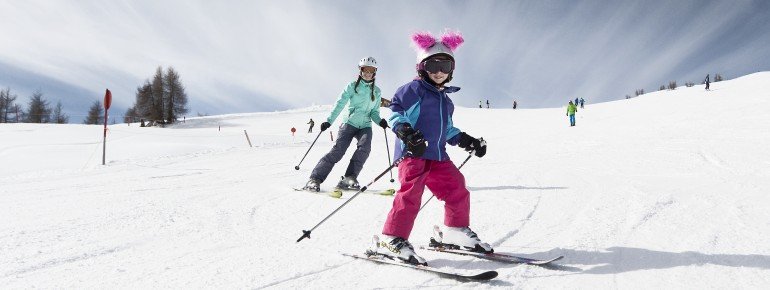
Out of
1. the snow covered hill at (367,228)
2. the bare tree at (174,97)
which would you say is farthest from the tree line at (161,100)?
the snow covered hill at (367,228)

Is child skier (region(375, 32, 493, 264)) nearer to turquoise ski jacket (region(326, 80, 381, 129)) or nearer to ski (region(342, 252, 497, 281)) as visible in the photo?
ski (region(342, 252, 497, 281))

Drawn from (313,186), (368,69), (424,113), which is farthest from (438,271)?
(368,69)

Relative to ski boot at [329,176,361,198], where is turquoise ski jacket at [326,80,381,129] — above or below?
above

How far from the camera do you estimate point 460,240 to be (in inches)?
119

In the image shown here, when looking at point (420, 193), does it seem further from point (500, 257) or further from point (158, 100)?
point (158, 100)

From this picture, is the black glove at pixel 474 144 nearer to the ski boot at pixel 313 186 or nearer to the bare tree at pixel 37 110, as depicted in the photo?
the ski boot at pixel 313 186

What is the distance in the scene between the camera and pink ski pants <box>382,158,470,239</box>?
2.89 metres

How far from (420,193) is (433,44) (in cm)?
119

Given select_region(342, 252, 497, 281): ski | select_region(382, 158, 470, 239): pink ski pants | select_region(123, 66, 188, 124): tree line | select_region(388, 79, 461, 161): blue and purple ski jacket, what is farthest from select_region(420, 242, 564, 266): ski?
select_region(123, 66, 188, 124): tree line

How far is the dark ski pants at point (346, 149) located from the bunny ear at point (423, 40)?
9.38ft

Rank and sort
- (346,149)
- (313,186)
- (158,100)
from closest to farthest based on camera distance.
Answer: (313,186) < (346,149) < (158,100)

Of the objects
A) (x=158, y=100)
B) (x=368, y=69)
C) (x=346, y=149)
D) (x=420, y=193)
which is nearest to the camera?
(x=420, y=193)

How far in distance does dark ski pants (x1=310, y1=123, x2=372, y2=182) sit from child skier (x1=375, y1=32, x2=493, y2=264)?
2863mm

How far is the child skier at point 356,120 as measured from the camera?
601 centimetres
